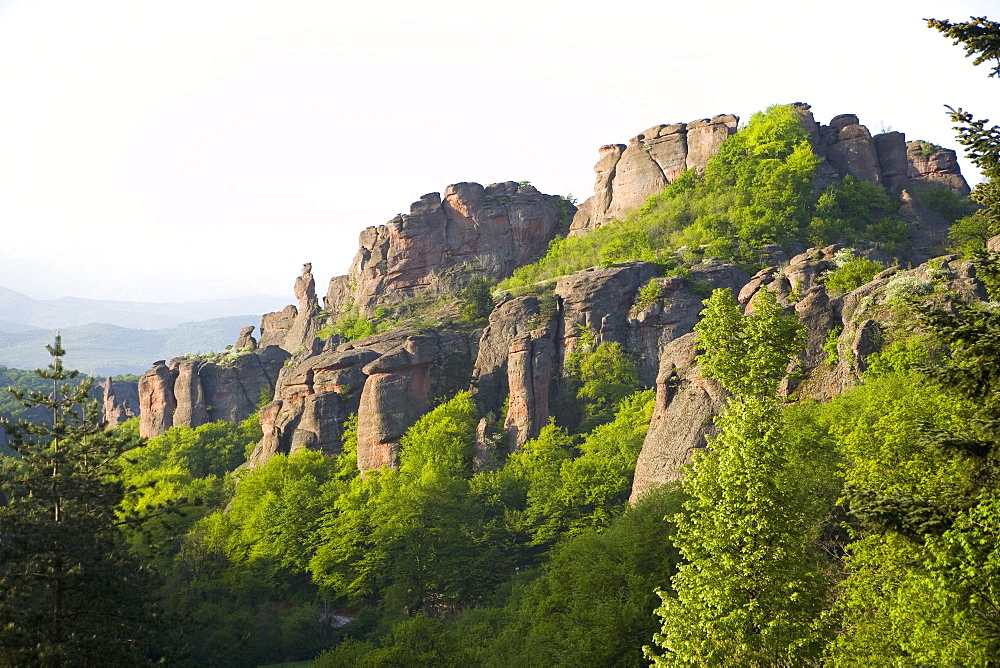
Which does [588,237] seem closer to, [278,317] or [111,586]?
[278,317]

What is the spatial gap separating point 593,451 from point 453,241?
50.9m

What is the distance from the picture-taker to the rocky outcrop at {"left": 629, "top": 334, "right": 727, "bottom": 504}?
47594 millimetres

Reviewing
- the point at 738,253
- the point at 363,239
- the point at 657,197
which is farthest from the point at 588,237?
the point at 363,239

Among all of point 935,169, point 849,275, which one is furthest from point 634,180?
point 849,275

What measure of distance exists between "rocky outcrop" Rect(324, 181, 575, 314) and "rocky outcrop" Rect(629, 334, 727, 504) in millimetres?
57078

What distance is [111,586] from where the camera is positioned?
3512 centimetres

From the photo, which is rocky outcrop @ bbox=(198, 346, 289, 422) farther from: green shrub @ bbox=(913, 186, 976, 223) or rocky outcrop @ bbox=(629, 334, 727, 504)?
green shrub @ bbox=(913, 186, 976, 223)

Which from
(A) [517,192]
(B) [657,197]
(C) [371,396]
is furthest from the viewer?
(A) [517,192]

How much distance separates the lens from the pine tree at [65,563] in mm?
31719

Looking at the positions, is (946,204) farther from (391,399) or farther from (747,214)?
(391,399)

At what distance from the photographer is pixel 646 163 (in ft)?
353

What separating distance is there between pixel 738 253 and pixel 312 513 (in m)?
44.8

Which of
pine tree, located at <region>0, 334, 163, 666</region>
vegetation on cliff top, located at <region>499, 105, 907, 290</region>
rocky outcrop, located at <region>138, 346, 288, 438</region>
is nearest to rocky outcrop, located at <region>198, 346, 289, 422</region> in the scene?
rocky outcrop, located at <region>138, 346, 288, 438</region>

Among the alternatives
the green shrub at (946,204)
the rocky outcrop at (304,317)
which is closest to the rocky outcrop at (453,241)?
the rocky outcrop at (304,317)
